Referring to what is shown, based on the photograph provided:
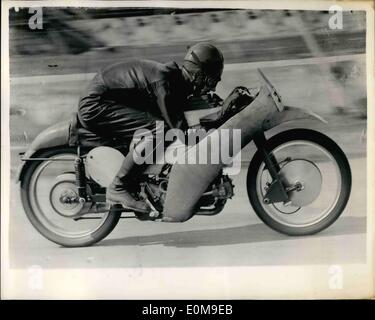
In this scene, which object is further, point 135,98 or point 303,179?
point 303,179

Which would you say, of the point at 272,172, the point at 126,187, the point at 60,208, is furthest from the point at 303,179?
the point at 60,208

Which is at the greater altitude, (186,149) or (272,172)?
(186,149)

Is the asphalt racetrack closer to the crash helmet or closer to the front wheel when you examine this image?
A: the front wheel

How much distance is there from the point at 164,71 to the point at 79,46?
57 cm

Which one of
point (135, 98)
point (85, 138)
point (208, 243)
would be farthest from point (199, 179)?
point (85, 138)

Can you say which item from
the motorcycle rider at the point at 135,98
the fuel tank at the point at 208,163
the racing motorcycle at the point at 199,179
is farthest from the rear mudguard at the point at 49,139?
the fuel tank at the point at 208,163

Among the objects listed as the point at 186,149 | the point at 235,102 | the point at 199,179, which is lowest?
the point at 199,179

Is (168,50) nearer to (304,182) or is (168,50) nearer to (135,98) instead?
(135,98)

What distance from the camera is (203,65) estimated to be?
12.2 feet

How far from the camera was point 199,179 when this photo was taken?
3711 millimetres

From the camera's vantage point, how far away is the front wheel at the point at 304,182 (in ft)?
12.4

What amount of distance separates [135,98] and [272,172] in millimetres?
998

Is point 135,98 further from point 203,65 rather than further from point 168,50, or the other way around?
point 203,65
